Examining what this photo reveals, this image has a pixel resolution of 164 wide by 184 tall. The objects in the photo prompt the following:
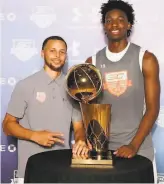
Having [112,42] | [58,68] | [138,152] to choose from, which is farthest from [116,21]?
[138,152]

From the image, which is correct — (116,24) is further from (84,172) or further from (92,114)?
(84,172)

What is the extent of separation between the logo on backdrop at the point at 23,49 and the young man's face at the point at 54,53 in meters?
0.45

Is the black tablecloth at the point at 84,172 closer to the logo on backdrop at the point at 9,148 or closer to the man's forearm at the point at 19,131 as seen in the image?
the man's forearm at the point at 19,131

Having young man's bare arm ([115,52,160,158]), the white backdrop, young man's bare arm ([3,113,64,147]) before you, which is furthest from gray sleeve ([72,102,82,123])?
the white backdrop

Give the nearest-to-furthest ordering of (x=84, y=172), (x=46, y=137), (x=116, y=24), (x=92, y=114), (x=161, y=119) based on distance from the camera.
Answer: (x=84, y=172) → (x=92, y=114) → (x=46, y=137) → (x=116, y=24) → (x=161, y=119)

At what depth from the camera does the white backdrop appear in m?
2.15

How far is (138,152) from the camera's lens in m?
1.69

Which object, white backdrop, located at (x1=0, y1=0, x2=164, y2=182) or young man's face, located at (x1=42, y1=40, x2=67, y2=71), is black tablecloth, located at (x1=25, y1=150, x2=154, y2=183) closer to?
young man's face, located at (x1=42, y1=40, x2=67, y2=71)

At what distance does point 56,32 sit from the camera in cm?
218

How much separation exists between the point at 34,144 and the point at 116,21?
0.71 meters

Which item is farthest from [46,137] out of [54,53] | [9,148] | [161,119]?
[161,119]

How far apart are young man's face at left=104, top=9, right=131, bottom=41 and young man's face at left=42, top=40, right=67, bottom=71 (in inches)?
9.7

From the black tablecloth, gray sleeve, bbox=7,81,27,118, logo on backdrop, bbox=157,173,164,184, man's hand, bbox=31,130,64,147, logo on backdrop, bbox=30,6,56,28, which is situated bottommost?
logo on backdrop, bbox=157,173,164,184

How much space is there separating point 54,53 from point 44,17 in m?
0.52
